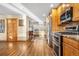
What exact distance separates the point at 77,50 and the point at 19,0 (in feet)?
3.99

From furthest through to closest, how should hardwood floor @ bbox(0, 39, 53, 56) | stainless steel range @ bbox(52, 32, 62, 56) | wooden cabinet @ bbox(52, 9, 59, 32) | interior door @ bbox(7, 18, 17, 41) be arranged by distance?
wooden cabinet @ bbox(52, 9, 59, 32)
interior door @ bbox(7, 18, 17, 41)
hardwood floor @ bbox(0, 39, 53, 56)
stainless steel range @ bbox(52, 32, 62, 56)

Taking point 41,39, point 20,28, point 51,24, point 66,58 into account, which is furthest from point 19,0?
point 20,28

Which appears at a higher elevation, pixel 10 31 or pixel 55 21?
pixel 55 21

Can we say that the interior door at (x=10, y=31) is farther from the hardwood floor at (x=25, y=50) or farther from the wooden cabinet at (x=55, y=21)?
the wooden cabinet at (x=55, y=21)

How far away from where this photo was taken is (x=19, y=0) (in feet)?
8.26

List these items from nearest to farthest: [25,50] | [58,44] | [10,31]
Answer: [58,44], [25,50], [10,31]

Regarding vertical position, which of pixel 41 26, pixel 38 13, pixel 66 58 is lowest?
pixel 66 58

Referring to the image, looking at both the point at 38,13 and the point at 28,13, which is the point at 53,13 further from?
the point at 28,13

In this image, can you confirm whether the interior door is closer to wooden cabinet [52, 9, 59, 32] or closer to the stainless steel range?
wooden cabinet [52, 9, 59, 32]

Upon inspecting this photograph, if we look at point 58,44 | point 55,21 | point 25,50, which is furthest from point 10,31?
point 58,44

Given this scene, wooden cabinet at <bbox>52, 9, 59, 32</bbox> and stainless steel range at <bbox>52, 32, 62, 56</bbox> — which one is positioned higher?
wooden cabinet at <bbox>52, 9, 59, 32</bbox>

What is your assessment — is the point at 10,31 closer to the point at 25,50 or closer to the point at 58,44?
the point at 25,50

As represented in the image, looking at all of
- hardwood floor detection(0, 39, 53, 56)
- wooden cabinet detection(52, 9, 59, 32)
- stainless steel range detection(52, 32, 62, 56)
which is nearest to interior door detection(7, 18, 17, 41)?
hardwood floor detection(0, 39, 53, 56)

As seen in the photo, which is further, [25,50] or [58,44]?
[25,50]
